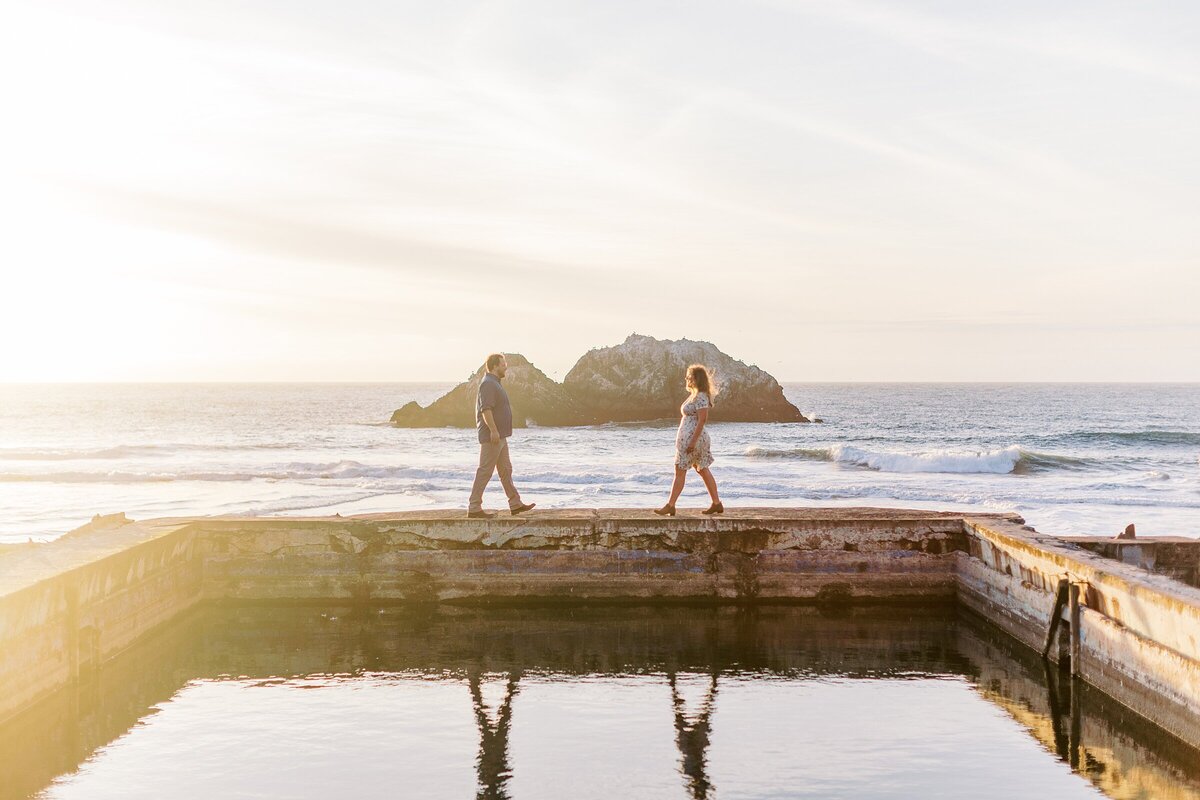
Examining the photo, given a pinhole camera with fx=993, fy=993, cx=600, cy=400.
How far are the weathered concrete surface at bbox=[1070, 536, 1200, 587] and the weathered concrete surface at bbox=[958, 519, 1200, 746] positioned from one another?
1.95ft

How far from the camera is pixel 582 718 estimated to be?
6.38 m

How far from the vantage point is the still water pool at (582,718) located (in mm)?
5305

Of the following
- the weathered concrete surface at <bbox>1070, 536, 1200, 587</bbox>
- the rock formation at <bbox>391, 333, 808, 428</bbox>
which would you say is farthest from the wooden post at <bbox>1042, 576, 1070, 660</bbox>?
the rock formation at <bbox>391, 333, 808, 428</bbox>

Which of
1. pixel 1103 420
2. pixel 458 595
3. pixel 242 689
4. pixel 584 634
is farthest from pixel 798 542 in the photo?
pixel 1103 420

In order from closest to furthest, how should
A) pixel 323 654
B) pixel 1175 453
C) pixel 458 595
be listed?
pixel 323 654
pixel 458 595
pixel 1175 453

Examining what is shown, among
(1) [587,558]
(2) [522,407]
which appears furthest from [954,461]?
(2) [522,407]

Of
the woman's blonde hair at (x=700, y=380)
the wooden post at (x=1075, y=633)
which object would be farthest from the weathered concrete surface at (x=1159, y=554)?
the woman's blonde hair at (x=700, y=380)

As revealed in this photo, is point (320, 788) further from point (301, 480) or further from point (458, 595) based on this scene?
point (301, 480)

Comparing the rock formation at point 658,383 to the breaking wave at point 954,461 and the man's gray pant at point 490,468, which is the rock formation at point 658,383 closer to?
the breaking wave at point 954,461

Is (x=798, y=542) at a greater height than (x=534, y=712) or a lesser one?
greater

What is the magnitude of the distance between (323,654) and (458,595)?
192cm

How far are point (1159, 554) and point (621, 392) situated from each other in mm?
52966

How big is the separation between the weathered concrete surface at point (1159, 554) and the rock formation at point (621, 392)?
49.7 meters

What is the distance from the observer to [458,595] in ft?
31.8
